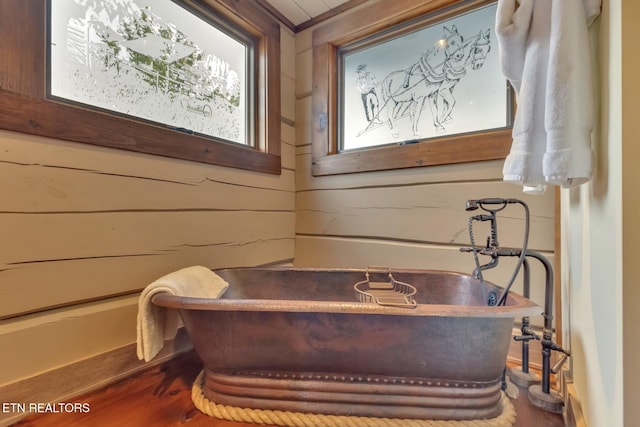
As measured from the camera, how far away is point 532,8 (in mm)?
778

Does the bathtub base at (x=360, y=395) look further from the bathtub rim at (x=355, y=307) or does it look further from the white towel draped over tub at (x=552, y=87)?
the white towel draped over tub at (x=552, y=87)

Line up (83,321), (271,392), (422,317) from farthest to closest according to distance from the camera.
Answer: (83,321)
(271,392)
(422,317)

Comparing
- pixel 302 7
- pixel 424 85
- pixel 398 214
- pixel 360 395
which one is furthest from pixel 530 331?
pixel 302 7

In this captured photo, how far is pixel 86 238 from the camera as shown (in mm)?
1083

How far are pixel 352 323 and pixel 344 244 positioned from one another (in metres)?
0.95

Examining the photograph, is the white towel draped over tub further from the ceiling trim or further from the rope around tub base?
the ceiling trim

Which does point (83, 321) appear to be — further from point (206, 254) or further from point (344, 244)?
point (344, 244)

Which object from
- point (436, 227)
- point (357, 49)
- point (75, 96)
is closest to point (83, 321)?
point (75, 96)

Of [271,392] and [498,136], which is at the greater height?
[498,136]

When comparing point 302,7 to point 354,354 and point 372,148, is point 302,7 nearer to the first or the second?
point 372,148

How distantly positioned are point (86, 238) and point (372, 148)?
4.82ft

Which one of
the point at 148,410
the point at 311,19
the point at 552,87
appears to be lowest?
the point at 148,410

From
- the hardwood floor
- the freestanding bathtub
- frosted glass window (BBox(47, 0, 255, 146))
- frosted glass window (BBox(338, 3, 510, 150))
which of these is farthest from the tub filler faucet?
frosted glass window (BBox(47, 0, 255, 146))

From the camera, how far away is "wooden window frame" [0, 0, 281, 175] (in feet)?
3.05
